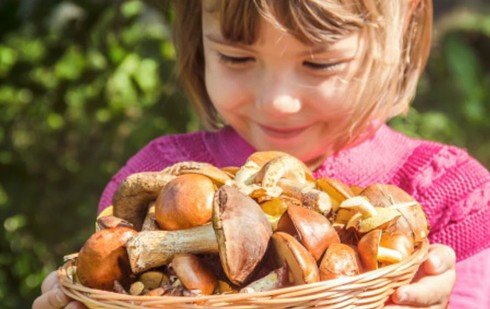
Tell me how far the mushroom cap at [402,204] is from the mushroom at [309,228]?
0.14 meters

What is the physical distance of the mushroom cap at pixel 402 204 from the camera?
5.08 feet

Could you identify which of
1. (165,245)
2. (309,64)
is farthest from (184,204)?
(309,64)

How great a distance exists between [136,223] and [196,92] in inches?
31.1

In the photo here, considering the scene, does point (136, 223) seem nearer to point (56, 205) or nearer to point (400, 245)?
point (400, 245)

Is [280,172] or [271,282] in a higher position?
[280,172]

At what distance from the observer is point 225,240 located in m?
1.35

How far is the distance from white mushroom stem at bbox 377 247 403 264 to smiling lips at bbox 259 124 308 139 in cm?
57

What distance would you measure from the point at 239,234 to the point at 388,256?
0.25 meters

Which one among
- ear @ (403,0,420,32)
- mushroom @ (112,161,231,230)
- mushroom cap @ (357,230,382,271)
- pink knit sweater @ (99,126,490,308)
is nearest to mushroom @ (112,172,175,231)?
mushroom @ (112,161,231,230)

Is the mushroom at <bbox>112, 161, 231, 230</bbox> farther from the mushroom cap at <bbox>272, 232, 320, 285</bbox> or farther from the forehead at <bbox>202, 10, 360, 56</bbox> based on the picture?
the forehead at <bbox>202, 10, 360, 56</bbox>

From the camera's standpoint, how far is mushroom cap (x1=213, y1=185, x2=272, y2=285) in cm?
135

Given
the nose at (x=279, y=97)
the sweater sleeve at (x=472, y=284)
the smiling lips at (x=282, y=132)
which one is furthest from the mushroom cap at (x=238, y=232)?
the sweater sleeve at (x=472, y=284)

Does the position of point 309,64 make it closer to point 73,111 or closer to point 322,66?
point 322,66

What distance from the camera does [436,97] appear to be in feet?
15.1
